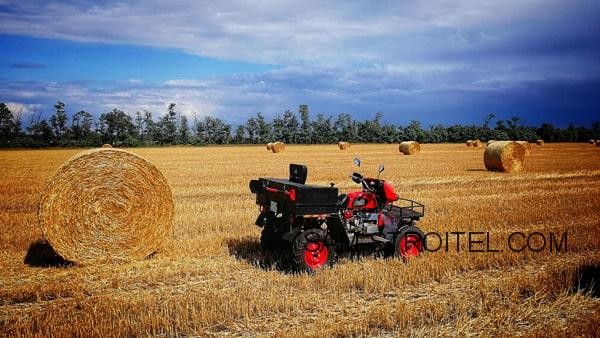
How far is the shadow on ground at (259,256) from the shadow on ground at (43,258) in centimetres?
249

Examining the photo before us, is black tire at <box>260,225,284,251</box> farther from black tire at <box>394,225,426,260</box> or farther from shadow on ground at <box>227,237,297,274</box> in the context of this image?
black tire at <box>394,225,426,260</box>

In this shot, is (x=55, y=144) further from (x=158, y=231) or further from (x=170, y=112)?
(x=158, y=231)

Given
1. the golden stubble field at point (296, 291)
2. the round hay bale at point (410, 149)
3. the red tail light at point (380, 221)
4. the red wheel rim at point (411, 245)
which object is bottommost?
the golden stubble field at point (296, 291)

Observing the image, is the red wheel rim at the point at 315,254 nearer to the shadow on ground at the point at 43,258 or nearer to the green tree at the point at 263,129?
the shadow on ground at the point at 43,258

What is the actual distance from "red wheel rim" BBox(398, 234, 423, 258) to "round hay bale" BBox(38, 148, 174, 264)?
3.77m

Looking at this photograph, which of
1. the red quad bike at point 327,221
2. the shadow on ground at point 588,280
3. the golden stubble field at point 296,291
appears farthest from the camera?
the red quad bike at point 327,221

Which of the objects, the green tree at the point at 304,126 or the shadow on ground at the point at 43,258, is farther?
the green tree at the point at 304,126

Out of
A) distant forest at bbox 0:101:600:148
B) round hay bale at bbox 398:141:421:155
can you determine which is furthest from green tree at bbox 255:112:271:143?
round hay bale at bbox 398:141:421:155

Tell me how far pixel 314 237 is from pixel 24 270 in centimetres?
409

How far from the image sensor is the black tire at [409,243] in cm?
746

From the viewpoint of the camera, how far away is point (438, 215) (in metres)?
11.2

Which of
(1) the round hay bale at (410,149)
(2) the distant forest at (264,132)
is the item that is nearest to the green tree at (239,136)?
(2) the distant forest at (264,132)

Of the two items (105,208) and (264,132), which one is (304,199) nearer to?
(105,208)

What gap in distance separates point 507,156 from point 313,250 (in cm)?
1811
